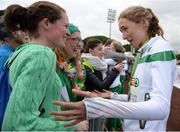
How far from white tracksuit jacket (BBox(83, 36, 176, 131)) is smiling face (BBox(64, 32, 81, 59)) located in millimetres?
656

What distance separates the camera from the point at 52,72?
78.8 inches

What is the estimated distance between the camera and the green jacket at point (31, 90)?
1.86m

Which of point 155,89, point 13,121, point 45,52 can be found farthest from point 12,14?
point 155,89

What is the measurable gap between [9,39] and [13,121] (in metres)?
1.95

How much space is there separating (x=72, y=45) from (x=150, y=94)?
1.48m

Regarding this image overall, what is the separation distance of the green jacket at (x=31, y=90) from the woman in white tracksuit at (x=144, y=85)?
206mm

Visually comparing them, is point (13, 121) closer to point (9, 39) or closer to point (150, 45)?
point (150, 45)

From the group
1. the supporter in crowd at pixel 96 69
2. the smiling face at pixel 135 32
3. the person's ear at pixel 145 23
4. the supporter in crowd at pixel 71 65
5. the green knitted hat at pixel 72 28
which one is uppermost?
the person's ear at pixel 145 23

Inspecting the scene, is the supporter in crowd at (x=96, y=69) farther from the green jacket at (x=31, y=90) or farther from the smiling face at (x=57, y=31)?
the green jacket at (x=31, y=90)

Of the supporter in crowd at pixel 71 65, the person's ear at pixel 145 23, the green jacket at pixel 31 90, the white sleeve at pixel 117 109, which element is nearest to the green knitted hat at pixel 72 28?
the supporter in crowd at pixel 71 65

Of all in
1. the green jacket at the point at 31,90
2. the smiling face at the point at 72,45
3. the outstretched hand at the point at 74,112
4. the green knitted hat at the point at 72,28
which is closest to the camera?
the outstretched hand at the point at 74,112

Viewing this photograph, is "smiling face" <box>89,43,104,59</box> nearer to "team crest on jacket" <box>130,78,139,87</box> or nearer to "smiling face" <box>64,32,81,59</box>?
"smiling face" <box>64,32,81,59</box>

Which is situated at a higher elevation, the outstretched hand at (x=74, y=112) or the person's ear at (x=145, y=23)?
the person's ear at (x=145, y=23)

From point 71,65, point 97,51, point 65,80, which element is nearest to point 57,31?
point 65,80
